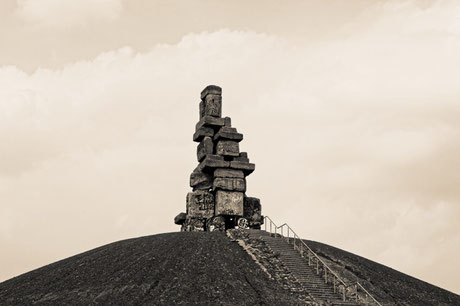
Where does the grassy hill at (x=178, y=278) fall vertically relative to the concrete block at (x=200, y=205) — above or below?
below

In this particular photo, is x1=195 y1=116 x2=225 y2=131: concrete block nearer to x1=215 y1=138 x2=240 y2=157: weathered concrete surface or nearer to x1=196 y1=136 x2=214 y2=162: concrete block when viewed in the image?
x1=196 y1=136 x2=214 y2=162: concrete block

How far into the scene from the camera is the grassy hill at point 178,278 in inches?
1542

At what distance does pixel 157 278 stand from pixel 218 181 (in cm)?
1555

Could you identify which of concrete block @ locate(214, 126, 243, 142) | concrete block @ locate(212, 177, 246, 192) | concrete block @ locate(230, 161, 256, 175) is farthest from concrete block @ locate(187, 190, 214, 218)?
concrete block @ locate(214, 126, 243, 142)

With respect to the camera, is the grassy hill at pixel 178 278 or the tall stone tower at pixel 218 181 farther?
the tall stone tower at pixel 218 181

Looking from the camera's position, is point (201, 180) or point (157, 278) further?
point (201, 180)

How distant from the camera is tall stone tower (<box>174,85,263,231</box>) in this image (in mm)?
55219

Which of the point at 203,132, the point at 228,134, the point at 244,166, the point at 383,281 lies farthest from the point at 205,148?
the point at 383,281

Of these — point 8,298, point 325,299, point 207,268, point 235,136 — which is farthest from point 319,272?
point 8,298

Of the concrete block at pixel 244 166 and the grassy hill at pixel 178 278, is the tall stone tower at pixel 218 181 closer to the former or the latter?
the concrete block at pixel 244 166

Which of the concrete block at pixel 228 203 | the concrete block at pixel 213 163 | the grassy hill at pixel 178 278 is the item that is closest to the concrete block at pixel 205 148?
the concrete block at pixel 213 163

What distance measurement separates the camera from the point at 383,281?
156 ft

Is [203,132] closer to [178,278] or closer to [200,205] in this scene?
[200,205]

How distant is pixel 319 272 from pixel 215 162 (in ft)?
46.5
